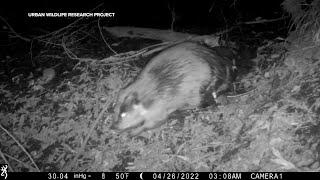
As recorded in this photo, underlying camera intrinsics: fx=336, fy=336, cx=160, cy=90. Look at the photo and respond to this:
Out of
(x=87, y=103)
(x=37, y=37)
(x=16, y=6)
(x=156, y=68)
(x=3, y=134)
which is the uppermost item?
(x=16, y=6)

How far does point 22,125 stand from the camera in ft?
15.5

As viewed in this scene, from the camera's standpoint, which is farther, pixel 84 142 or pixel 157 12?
pixel 157 12

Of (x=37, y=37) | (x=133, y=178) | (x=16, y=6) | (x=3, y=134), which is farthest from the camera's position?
(x=16, y=6)

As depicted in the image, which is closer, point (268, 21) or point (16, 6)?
point (268, 21)

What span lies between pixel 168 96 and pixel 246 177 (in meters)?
1.41

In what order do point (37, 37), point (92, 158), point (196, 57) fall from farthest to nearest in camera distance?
point (37, 37), point (196, 57), point (92, 158)

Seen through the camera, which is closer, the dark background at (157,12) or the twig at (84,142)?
the twig at (84,142)

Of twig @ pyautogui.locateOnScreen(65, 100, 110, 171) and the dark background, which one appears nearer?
twig @ pyautogui.locateOnScreen(65, 100, 110, 171)

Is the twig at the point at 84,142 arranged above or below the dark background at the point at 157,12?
below

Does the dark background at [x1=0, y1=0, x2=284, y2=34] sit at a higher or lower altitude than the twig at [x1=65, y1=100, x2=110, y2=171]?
higher

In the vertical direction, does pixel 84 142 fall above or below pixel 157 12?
below

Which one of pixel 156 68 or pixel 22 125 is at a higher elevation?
pixel 156 68

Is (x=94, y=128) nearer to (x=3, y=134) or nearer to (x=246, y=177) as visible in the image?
(x=3, y=134)

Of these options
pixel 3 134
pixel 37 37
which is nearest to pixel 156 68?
pixel 3 134
